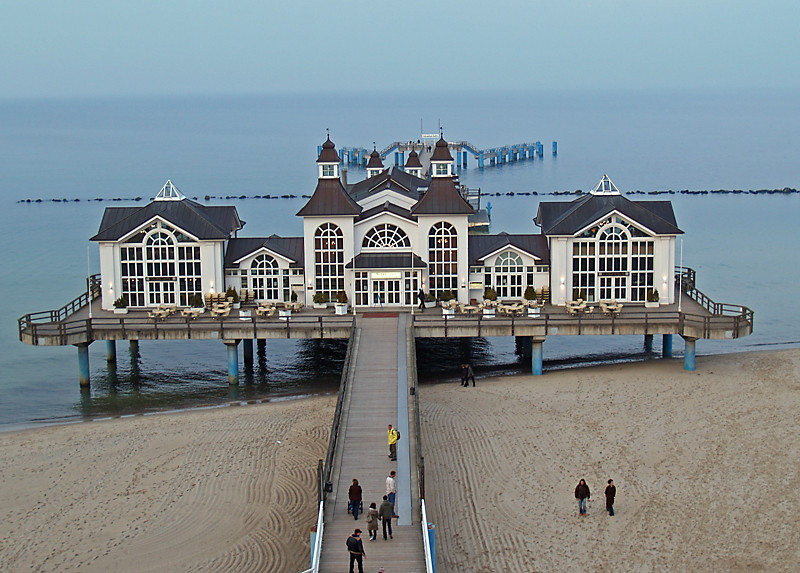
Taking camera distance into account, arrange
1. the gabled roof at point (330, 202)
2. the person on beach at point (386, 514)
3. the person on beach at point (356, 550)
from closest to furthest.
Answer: the person on beach at point (356, 550) < the person on beach at point (386, 514) < the gabled roof at point (330, 202)

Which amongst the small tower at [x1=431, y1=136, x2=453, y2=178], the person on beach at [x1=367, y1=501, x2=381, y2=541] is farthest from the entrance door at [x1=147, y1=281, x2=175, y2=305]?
the person on beach at [x1=367, y1=501, x2=381, y2=541]

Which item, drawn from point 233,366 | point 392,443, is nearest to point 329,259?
point 233,366

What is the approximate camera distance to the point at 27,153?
18750 centimetres

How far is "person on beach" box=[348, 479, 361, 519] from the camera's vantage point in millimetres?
21312

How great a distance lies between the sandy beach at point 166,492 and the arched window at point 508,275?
10.8 meters

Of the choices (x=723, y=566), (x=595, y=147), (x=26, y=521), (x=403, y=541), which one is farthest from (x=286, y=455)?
(x=595, y=147)

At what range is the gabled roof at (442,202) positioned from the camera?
40.8 meters

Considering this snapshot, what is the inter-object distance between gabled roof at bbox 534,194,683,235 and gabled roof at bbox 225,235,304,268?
394 inches

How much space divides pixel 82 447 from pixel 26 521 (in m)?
5.60

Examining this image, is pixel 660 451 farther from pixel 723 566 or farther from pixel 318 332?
pixel 318 332

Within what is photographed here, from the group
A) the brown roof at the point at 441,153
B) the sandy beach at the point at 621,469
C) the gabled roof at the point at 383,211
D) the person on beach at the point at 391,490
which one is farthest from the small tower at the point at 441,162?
the person on beach at the point at 391,490

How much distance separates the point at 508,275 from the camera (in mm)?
41531

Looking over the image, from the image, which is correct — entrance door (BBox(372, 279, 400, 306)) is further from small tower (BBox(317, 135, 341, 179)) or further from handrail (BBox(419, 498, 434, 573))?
handrail (BBox(419, 498, 434, 573))

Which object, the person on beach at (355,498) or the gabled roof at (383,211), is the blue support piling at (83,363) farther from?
the person on beach at (355,498)
